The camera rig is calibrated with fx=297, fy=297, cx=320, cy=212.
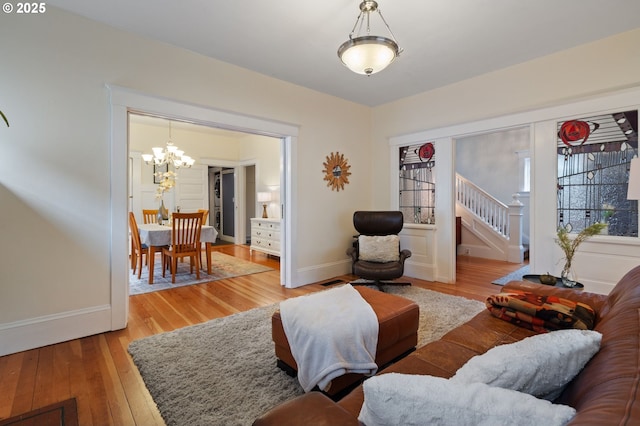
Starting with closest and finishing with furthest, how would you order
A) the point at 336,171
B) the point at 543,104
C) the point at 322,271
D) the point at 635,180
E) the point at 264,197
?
the point at 635,180
the point at 543,104
the point at 322,271
the point at 336,171
the point at 264,197

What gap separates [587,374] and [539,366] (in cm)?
13

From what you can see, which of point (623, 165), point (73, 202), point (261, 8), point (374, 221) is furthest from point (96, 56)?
point (623, 165)

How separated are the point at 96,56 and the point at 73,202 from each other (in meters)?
1.32

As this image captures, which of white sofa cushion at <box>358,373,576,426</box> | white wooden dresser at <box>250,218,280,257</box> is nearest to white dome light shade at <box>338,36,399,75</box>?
white sofa cushion at <box>358,373,576,426</box>

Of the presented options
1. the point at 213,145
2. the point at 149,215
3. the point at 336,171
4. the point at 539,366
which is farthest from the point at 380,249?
the point at 213,145

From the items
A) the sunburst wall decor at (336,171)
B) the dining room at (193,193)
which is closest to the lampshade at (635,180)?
the sunburst wall decor at (336,171)

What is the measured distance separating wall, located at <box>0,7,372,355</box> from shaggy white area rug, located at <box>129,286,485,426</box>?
0.81 m

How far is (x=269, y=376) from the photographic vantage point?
1.98m

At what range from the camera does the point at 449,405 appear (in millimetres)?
694

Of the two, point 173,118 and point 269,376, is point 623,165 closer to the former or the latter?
point 269,376

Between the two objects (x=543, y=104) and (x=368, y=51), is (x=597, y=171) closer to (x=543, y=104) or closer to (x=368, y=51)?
(x=543, y=104)

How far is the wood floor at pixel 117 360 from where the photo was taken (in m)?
1.71

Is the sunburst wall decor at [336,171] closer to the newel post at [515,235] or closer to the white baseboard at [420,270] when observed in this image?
the white baseboard at [420,270]

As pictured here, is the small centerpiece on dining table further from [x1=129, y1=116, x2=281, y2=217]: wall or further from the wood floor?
[x1=129, y1=116, x2=281, y2=217]: wall
